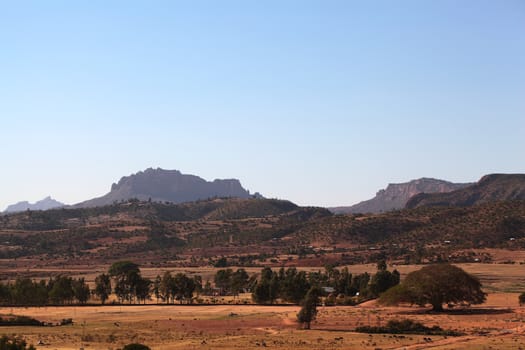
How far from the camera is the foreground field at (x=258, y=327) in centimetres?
6094

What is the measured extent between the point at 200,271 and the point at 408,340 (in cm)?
10321

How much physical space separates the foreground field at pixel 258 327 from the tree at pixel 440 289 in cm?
173

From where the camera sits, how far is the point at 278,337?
65875mm

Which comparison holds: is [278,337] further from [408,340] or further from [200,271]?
[200,271]

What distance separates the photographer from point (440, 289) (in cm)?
8581

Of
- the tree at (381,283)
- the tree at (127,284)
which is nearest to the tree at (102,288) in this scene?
the tree at (127,284)

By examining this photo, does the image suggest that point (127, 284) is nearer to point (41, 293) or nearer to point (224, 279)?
point (41, 293)

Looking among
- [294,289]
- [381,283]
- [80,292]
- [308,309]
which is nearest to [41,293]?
[80,292]

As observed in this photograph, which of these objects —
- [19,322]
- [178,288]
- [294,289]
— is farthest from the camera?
[178,288]

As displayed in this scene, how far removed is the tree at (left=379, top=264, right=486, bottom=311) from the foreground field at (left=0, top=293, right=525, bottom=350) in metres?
1.73

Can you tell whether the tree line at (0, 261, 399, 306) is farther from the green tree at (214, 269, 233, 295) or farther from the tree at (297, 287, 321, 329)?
the tree at (297, 287, 321, 329)

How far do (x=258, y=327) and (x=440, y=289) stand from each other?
82.8 feet

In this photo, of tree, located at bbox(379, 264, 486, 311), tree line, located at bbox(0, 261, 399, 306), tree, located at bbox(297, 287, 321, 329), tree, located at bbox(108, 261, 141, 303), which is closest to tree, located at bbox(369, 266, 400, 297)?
tree line, located at bbox(0, 261, 399, 306)

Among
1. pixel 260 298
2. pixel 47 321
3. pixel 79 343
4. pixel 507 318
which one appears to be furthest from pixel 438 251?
pixel 79 343
